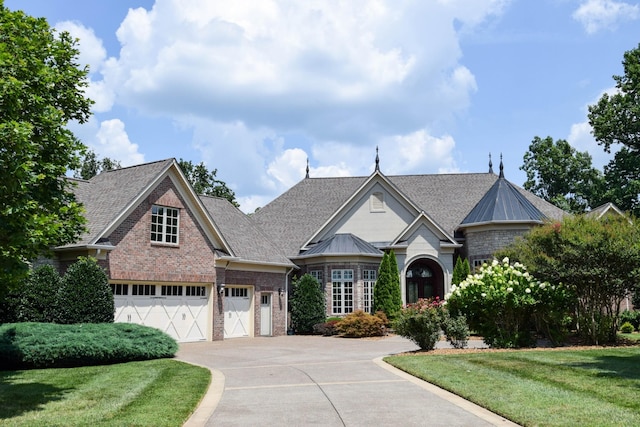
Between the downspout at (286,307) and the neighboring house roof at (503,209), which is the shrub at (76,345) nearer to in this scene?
the downspout at (286,307)

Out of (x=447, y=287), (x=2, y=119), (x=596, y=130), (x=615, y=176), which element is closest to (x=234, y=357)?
(x=2, y=119)

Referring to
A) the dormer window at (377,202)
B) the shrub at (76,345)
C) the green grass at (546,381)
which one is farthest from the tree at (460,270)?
the shrub at (76,345)

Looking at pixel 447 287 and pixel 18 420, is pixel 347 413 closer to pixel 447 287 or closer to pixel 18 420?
pixel 18 420

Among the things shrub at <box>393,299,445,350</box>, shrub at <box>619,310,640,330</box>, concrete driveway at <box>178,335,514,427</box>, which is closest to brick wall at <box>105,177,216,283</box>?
concrete driveway at <box>178,335,514,427</box>

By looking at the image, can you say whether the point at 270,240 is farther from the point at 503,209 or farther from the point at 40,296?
the point at 40,296

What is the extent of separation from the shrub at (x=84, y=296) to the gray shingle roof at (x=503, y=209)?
1925 centimetres

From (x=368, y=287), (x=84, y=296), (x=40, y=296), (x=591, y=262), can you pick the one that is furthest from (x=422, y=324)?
(x=368, y=287)

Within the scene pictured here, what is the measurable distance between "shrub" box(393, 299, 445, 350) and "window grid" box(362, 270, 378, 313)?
43.2ft

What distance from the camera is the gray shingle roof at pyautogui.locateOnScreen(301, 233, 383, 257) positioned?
1214 inches

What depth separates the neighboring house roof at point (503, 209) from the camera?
30266 millimetres

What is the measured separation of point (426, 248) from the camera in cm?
3234

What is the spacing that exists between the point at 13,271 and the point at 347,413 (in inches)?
224

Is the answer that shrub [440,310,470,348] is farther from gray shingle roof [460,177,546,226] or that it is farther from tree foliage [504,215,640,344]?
gray shingle roof [460,177,546,226]

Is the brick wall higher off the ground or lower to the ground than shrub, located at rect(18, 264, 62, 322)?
higher
